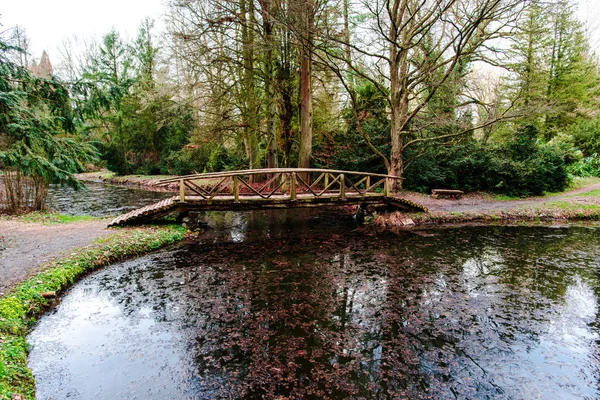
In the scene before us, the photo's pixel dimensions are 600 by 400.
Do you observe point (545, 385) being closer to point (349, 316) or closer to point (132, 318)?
point (349, 316)

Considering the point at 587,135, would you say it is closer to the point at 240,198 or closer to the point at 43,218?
the point at 240,198

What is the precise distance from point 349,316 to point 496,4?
37.5ft

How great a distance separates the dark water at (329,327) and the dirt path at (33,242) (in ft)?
3.95

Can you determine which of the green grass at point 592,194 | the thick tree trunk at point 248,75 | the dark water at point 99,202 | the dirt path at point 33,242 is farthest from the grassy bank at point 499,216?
the dark water at point 99,202

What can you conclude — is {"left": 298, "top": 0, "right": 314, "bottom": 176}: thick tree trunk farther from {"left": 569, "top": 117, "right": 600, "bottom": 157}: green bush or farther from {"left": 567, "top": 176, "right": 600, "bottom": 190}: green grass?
{"left": 569, "top": 117, "right": 600, "bottom": 157}: green bush

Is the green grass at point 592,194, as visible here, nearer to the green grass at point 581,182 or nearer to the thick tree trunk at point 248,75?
the green grass at point 581,182

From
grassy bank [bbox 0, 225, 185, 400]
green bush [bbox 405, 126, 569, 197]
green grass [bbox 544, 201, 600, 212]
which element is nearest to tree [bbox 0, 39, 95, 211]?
grassy bank [bbox 0, 225, 185, 400]

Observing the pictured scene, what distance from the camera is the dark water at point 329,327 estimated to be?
157 inches

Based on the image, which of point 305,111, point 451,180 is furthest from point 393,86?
point 451,180

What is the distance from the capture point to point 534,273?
7.56 meters

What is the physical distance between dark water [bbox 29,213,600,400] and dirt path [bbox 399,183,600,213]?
473cm

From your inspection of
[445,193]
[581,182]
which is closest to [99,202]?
[445,193]

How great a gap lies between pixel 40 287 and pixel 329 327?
515 centimetres

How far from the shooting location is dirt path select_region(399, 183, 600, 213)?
44.9ft
